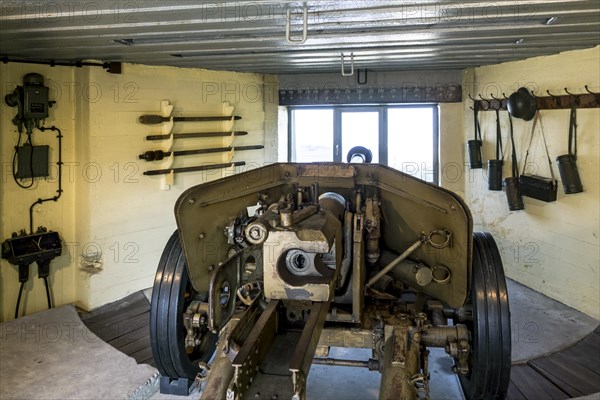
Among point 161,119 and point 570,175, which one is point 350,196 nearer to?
point 570,175

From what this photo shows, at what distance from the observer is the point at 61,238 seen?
13.9ft

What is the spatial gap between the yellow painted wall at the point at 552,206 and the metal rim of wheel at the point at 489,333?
2.04 meters

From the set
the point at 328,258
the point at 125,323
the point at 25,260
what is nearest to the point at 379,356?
the point at 328,258

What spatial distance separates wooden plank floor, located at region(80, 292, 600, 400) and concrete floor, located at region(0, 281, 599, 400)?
3.7 inches

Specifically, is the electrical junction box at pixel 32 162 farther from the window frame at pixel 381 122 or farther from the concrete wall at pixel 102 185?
the window frame at pixel 381 122

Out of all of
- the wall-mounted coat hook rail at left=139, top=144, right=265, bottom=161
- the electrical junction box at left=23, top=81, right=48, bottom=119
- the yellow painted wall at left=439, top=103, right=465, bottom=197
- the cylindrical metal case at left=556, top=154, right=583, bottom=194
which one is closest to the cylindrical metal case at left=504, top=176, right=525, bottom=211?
the cylindrical metal case at left=556, top=154, right=583, bottom=194

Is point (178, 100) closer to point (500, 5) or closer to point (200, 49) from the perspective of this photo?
point (200, 49)

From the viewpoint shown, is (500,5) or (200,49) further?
(200,49)

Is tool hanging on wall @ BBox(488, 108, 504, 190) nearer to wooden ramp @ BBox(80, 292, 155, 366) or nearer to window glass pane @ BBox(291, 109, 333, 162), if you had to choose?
window glass pane @ BBox(291, 109, 333, 162)

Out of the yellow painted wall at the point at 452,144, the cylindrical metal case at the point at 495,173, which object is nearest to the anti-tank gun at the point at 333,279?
the cylindrical metal case at the point at 495,173

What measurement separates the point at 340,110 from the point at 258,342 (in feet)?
16.1

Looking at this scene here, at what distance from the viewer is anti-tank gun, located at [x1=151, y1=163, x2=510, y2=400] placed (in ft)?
5.81

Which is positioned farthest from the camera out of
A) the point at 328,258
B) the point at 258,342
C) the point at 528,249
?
the point at 528,249

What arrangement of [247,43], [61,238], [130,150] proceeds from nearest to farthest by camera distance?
[247,43]
[61,238]
[130,150]
